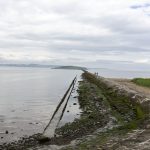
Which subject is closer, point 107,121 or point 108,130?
point 108,130

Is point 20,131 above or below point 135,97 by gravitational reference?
below

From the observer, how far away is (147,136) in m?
18.2

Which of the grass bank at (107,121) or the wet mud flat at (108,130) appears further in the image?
the grass bank at (107,121)

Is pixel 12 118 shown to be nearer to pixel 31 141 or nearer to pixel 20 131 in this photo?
pixel 20 131

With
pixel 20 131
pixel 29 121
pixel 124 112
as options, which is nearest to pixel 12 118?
pixel 29 121

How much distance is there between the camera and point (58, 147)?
1864 centimetres

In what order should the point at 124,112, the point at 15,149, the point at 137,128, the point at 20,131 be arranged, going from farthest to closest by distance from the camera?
the point at 124,112 → the point at 20,131 → the point at 137,128 → the point at 15,149

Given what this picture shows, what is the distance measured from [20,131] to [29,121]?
491cm

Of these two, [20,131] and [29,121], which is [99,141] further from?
[29,121]

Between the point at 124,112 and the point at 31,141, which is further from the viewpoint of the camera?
the point at 124,112

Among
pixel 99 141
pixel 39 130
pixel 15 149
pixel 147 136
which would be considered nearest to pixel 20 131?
pixel 39 130

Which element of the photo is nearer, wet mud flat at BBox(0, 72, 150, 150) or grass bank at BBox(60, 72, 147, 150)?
wet mud flat at BBox(0, 72, 150, 150)

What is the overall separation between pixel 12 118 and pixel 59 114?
448 cm

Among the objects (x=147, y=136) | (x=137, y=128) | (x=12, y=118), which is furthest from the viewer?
(x=12, y=118)
